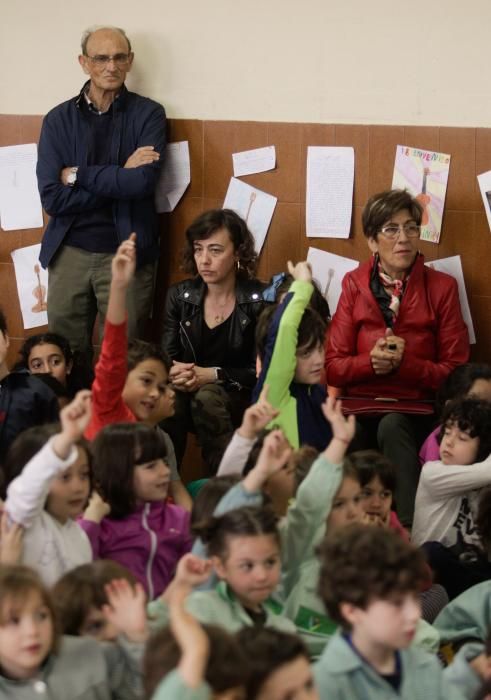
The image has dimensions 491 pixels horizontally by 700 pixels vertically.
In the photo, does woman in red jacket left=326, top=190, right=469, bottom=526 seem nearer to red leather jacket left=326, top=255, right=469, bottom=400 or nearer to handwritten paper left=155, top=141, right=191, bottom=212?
→ red leather jacket left=326, top=255, right=469, bottom=400

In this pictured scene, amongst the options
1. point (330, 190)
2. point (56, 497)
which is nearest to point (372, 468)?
point (56, 497)

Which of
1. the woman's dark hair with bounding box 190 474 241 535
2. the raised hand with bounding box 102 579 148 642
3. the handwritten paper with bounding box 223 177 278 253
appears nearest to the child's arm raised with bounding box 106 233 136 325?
the woman's dark hair with bounding box 190 474 241 535

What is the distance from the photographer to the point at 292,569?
10.6 ft

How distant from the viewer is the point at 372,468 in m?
A: 3.61

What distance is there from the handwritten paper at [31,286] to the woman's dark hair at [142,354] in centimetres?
139

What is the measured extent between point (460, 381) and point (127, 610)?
219 cm

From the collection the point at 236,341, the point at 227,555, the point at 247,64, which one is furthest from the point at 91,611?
the point at 247,64

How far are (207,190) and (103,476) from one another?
7.21ft

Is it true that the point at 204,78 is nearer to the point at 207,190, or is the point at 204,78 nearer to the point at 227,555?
the point at 207,190

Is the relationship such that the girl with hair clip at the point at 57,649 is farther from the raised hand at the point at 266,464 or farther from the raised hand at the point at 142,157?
the raised hand at the point at 142,157

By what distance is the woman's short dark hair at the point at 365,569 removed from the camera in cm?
252

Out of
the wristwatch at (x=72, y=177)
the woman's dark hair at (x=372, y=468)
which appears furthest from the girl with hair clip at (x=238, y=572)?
the wristwatch at (x=72, y=177)

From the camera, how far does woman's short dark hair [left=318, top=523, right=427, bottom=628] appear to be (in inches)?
99.1

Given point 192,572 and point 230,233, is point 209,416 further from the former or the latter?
point 192,572
